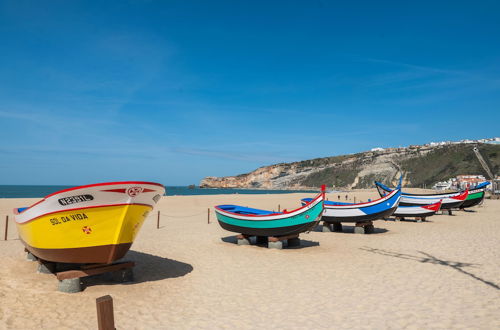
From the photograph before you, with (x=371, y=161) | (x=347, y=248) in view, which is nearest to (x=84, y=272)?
(x=347, y=248)

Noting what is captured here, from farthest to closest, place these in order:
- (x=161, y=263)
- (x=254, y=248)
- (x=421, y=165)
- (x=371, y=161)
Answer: (x=371, y=161) → (x=421, y=165) → (x=254, y=248) → (x=161, y=263)

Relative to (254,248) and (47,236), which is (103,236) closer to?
(47,236)

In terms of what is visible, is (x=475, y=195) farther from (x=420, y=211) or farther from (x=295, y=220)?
(x=295, y=220)

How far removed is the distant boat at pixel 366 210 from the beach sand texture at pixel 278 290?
3.58 m

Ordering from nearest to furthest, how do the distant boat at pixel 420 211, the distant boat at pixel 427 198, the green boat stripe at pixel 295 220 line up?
1. the green boat stripe at pixel 295 220
2. the distant boat at pixel 420 211
3. the distant boat at pixel 427 198

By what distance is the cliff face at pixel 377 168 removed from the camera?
109250mm

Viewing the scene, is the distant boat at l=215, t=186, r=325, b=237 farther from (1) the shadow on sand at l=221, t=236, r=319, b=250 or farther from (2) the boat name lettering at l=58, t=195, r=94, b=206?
(2) the boat name lettering at l=58, t=195, r=94, b=206

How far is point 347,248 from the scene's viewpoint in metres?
13.6

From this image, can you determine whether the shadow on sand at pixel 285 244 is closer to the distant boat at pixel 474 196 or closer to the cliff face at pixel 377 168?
the distant boat at pixel 474 196

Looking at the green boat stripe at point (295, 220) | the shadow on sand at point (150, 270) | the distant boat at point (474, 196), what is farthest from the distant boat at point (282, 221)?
the distant boat at point (474, 196)

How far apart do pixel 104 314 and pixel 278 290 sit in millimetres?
5214

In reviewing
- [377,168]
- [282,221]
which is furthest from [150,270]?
[377,168]

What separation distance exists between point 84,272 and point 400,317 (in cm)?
688

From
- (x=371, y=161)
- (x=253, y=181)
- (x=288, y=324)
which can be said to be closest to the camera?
(x=288, y=324)
